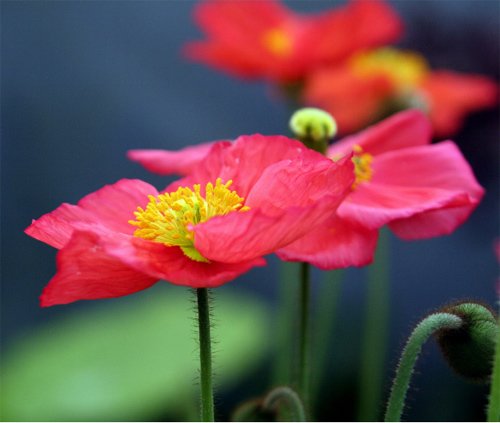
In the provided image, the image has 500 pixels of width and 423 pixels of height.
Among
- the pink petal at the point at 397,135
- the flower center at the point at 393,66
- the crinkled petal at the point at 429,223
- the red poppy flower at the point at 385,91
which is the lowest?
the crinkled petal at the point at 429,223

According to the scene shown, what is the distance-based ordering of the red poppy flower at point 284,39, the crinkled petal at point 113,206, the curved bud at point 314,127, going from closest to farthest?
the crinkled petal at point 113,206
the curved bud at point 314,127
the red poppy flower at point 284,39

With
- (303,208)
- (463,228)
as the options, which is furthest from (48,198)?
(303,208)

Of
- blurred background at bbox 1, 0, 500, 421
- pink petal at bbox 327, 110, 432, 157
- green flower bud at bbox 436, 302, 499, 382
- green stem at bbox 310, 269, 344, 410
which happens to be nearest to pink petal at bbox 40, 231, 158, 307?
green flower bud at bbox 436, 302, 499, 382

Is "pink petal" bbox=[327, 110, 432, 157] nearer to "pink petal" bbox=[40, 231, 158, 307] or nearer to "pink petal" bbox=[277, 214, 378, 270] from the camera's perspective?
"pink petal" bbox=[277, 214, 378, 270]

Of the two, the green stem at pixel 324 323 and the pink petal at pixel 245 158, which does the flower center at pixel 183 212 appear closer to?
the pink petal at pixel 245 158

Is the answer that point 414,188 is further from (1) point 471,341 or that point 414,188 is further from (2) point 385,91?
(2) point 385,91

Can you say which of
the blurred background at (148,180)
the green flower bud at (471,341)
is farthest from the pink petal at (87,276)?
the blurred background at (148,180)
